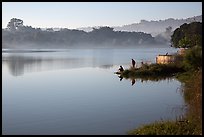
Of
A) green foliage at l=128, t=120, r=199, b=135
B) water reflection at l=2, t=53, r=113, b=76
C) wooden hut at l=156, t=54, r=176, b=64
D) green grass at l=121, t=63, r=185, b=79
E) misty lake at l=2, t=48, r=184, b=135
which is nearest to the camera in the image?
green foliage at l=128, t=120, r=199, b=135

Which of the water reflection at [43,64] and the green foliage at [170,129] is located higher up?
the water reflection at [43,64]

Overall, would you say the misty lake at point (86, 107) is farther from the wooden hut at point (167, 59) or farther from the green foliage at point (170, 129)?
the wooden hut at point (167, 59)

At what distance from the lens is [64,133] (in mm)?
9688

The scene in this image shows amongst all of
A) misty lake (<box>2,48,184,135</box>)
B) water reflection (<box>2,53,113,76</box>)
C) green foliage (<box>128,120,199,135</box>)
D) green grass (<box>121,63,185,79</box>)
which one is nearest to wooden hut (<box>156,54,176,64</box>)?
green grass (<box>121,63,185,79</box>)

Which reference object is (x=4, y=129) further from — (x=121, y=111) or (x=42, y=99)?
(x=42, y=99)

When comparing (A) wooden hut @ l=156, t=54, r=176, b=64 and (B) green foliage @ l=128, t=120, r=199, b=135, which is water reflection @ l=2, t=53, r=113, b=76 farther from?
(B) green foliage @ l=128, t=120, r=199, b=135

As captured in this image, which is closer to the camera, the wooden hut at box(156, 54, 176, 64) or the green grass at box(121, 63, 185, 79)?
the green grass at box(121, 63, 185, 79)

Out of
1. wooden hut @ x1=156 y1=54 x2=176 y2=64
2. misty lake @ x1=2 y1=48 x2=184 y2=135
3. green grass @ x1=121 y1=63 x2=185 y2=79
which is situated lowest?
misty lake @ x1=2 y1=48 x2=184 y2=135

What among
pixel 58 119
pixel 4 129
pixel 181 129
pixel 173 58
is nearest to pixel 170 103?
pixel 58 119

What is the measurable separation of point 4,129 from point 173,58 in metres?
19.4

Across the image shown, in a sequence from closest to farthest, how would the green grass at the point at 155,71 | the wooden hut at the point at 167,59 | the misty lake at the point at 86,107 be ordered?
1. the misty lake at the point at 86,107
2. the green grass at the point at 155,71
3. the wooden hut at the point at 167,59

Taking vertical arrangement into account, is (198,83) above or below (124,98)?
above

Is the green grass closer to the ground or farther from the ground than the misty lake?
farther from the ground

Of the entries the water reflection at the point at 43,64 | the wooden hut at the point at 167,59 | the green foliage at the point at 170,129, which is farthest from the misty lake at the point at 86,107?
the water reflection at the point at 43,64
